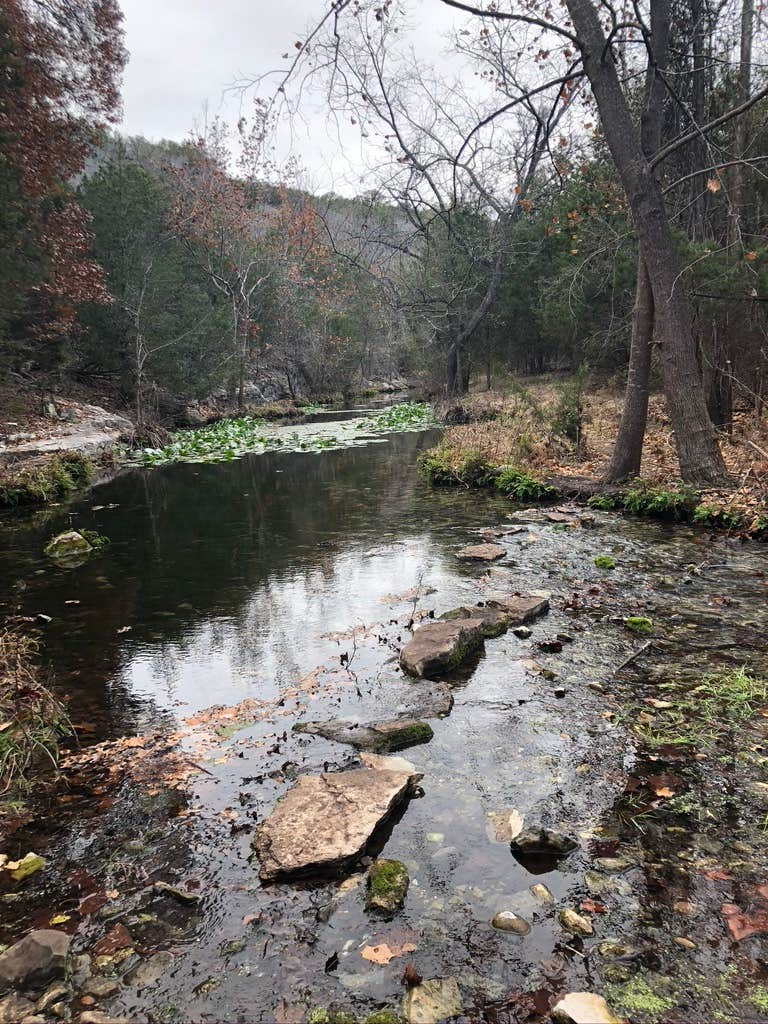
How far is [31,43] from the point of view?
13.5 m

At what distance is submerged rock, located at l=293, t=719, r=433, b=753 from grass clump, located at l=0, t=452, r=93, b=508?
10075 millimetres

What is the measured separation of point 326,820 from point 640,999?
1.34 metres

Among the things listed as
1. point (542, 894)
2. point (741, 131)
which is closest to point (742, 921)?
point (542, 894)

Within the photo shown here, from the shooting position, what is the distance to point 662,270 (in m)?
7.89

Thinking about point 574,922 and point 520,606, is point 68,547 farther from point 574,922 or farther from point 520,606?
point 574,922

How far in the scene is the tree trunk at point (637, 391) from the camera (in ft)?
27.3

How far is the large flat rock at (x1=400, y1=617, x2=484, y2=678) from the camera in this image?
14.3 feet

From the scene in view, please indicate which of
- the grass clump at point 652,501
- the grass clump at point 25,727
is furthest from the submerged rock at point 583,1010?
the grass clump at point 652,501

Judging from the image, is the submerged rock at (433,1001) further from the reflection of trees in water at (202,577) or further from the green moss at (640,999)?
the reflection of trees in water at (202,577)

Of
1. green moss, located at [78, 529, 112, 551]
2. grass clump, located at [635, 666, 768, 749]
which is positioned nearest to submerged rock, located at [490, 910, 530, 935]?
grass clump, located at [635, 666, 768, 749]

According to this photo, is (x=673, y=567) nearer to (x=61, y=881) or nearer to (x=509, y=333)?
(x=61, y=881)

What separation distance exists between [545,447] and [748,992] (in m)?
10.1

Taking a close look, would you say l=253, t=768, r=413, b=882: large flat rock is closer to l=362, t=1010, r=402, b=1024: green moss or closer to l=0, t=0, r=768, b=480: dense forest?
l=362, t=1010, r=402, b=1024: green moss

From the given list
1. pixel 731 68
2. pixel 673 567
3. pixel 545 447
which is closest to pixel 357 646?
pixel 673 567
